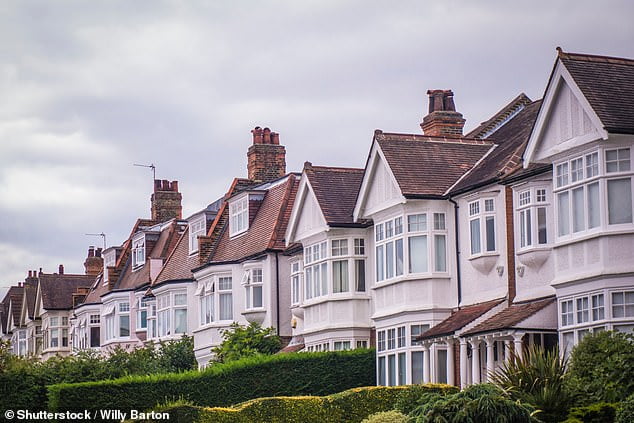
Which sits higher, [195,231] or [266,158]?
[266,158]

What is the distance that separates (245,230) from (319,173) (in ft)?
28.5

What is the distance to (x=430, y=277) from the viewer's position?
37.5m

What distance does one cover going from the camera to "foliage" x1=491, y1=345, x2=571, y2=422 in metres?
26.1

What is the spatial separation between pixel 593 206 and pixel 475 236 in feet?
22.0

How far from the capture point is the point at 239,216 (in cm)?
5369

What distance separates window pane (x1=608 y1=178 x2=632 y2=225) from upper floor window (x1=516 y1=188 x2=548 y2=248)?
3644 mm

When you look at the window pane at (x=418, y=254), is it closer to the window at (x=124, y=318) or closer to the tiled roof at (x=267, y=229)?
the tiled roof at (x=267, y=229)

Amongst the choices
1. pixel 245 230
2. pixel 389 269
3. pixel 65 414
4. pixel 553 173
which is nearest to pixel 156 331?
pixel 245 230

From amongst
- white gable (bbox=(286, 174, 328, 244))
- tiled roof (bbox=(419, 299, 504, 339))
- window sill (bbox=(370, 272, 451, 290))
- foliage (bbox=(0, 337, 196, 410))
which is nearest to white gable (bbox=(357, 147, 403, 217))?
window sill (bbox=(370, 272, 451, 290))

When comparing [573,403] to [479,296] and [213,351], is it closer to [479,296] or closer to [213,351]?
[479,296]

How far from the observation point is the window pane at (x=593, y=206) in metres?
29.9

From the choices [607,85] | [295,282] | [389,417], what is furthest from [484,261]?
[295,282]

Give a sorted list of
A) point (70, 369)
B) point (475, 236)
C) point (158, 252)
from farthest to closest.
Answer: point (158, 252), point (70, 369), point (475, 236)

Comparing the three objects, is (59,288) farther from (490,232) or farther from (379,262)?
(490,232)
